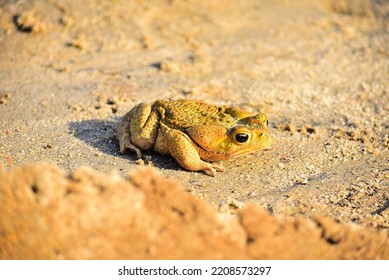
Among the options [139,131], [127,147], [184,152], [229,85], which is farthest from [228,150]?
[229,85]

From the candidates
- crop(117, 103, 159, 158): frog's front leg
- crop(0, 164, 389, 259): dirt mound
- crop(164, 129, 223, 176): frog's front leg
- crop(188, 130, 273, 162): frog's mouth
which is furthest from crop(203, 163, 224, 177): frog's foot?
crop(0, 164, 389, 259): dirt mound

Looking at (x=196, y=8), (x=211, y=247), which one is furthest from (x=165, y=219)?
(x=196, y=8)

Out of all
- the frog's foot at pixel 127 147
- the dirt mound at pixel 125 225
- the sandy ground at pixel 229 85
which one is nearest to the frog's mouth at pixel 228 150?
the sandy ground at pixel 229 85

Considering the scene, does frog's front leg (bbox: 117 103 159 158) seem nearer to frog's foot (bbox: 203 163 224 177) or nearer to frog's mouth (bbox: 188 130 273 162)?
frog's mouth (bbox: 188 130 273 162)

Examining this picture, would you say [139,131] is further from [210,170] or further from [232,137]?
[232,137]

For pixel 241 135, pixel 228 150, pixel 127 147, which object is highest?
pixel 241 135

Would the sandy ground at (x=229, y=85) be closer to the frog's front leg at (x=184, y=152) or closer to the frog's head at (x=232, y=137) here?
the frog's front leg at (x=184, y=152)

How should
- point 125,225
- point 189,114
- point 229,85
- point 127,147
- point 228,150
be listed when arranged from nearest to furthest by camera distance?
point 125,225
point 228,150
point 189,114
point 127,147
point 229,85
